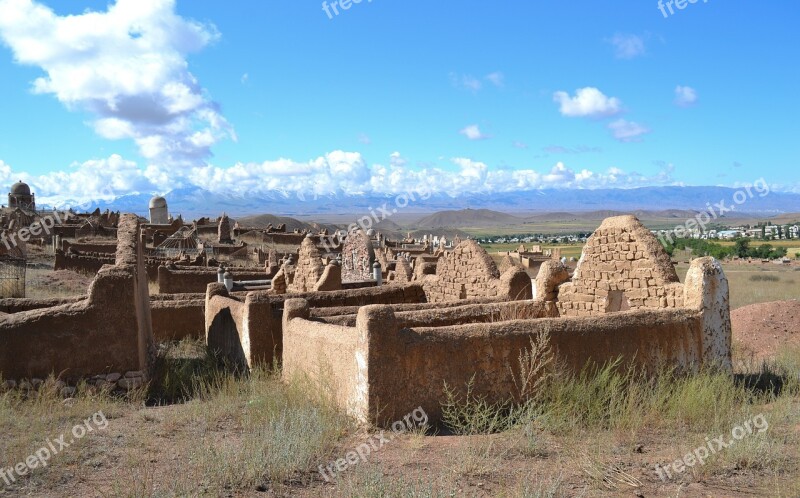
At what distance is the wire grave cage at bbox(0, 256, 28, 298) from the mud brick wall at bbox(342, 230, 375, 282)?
8.73 meters

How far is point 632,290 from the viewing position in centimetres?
965

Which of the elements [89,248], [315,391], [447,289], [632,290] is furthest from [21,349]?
[89,248]

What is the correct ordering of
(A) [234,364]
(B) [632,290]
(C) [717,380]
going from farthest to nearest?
1. (A) [234,364]
2. (B) [632,290]
3. (C) [717,380]

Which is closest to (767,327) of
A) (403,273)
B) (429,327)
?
(403,273)

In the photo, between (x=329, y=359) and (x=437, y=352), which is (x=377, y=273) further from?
(x=437, y=352)

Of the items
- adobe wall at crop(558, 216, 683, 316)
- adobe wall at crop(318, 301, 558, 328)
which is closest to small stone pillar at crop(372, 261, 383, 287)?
adobe wall at crop(318, 301, 558, 328)

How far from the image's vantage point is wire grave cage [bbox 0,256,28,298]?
17.2 meters

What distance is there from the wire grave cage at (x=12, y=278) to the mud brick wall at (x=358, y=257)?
8.73 meters

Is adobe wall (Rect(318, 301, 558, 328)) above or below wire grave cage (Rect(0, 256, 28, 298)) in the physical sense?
below

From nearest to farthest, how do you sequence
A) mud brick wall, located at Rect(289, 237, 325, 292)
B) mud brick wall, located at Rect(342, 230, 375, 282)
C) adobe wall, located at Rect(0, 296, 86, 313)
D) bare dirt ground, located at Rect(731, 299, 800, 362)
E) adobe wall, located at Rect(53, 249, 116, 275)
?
adobe wall, located at Rect(0, 296, 86, 313) < bare dirt ground, located at Rect(731, 299, 800, 362) < mud brick wall, located at Rect(289, 237, 325, 292) < mud brick wall, located at Rect(342, 230, 375, 282) < adobe wall, located at Rect(53, 249, 116, 275)

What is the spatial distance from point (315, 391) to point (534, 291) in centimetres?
491

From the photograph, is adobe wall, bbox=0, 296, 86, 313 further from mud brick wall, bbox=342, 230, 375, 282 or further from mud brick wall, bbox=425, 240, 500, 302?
mud brick wall, bbox=342, 230, 375, 282

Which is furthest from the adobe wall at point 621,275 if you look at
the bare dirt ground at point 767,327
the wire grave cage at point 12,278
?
the wire grave cage at point 12,278

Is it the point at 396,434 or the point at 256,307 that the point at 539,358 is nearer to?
the point at 396,434
